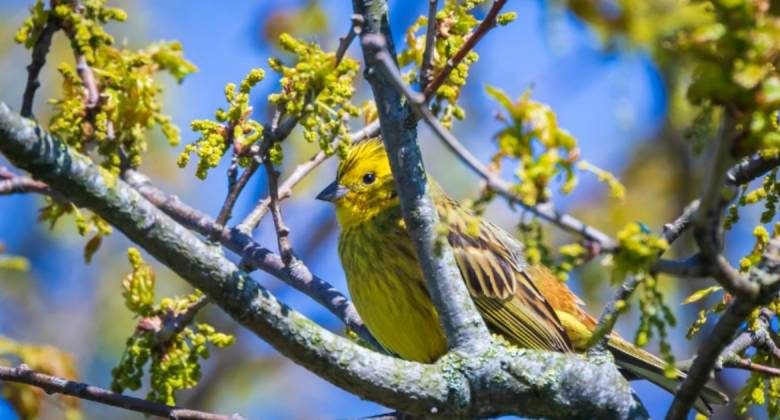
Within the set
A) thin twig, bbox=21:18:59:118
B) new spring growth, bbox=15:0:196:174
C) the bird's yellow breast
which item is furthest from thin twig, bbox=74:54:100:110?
the bird's yellow breast

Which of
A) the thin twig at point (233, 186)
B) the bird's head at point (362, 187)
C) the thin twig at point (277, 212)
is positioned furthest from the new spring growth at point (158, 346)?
the bird's head at point (362, 187)

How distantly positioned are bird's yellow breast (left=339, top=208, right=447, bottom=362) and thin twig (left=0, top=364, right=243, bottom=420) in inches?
51.5

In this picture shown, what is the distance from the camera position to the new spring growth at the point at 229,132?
280 centimetres

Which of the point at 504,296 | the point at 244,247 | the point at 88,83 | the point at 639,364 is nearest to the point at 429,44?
the point at 244,247

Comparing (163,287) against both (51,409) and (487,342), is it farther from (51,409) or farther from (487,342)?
(487,342)

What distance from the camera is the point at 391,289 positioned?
4324 millimetres

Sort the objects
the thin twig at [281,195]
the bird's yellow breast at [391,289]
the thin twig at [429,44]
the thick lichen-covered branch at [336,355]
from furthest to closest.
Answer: the bird's yellow breast at [391,289], the thin twig at [281,195], the thin twig at [429,44], the thick lichen-covered branch at [336,355]

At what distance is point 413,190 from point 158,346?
1.14 metres

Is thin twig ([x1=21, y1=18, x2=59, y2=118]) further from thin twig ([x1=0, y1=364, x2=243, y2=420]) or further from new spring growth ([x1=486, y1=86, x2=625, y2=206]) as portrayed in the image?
new spring growth ([x1=486, y1=86, x2=625, y2=206])

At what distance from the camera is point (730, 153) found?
1.86 metres

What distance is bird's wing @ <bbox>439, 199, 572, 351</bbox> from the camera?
4363mm

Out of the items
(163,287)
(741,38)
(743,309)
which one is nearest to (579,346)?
(743,309)

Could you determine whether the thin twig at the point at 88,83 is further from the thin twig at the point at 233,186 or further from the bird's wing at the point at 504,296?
the bird's wing at the point at 504,296

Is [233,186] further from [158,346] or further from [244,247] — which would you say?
[158,346]
